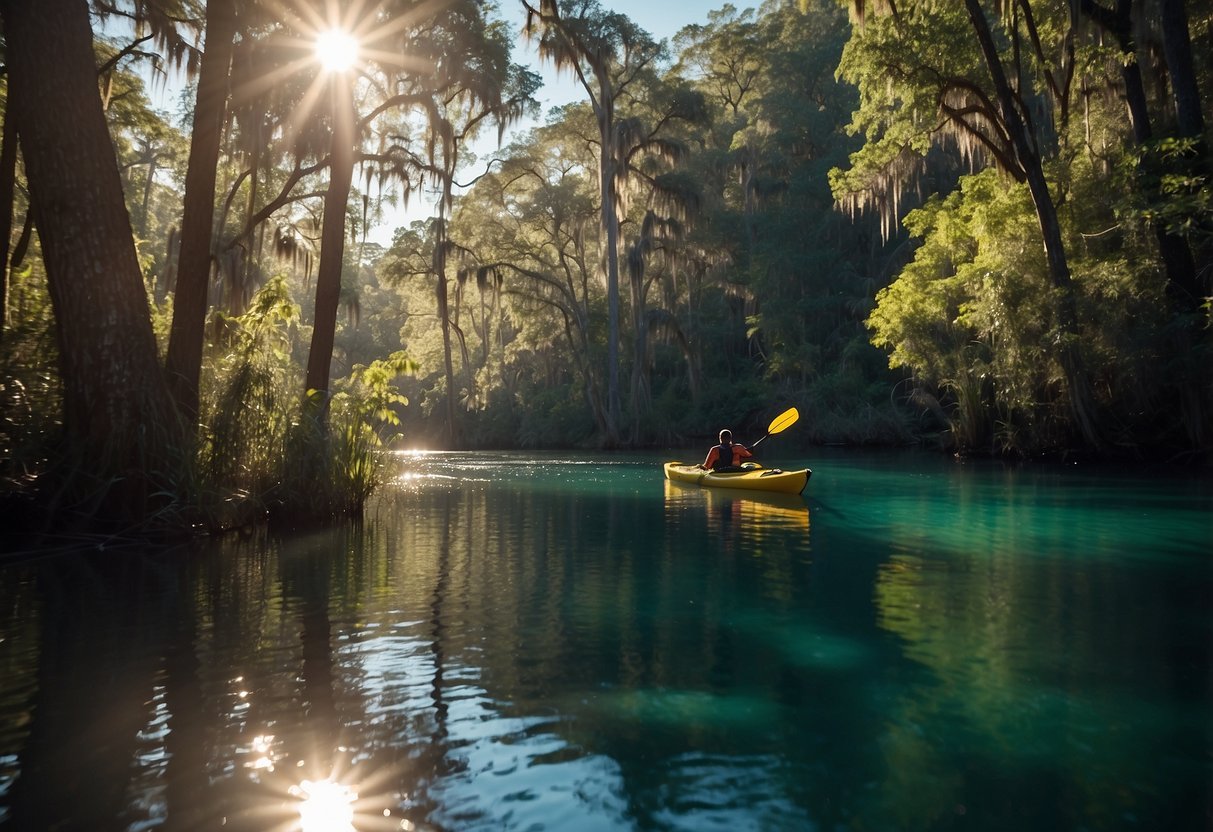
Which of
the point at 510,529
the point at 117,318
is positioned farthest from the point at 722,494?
the point at 117,318

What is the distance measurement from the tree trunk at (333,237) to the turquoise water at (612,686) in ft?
12.3

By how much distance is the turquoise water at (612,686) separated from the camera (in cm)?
289

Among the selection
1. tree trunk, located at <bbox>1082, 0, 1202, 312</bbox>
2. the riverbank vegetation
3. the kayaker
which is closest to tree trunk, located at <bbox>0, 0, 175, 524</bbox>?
the riverbank vegetation

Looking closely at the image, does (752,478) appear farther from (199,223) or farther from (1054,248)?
(1054,248)

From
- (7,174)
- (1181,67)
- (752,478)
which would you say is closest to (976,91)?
(1181,67)

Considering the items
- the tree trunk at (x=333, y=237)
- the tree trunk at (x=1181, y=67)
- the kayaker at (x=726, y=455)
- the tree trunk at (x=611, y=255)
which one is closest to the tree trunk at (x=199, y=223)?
the tree trunk at (x=333, y=237)

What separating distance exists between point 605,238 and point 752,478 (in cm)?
2048

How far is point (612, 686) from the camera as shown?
4.08m

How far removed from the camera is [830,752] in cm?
328

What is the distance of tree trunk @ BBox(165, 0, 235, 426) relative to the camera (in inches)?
345

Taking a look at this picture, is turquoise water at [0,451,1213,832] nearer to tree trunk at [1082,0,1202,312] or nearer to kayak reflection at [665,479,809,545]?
kayak reflection at [665,479,809,545]

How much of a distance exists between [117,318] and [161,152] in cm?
2688

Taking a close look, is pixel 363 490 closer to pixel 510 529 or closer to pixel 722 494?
pixel 510 529

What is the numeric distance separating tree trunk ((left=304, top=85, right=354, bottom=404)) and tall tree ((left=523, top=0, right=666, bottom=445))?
1360cm
